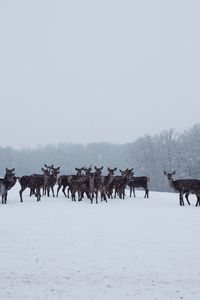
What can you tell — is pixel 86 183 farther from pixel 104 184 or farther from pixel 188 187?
pixel 188 187

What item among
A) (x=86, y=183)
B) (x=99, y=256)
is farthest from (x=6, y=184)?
(x=99, y=256)

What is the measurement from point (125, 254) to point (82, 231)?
350cm

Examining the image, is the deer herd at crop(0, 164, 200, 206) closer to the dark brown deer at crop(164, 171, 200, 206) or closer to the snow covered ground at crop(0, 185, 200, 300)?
the dark brown deer at crop(164, 171, 200, 206)

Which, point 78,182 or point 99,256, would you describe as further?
point 78,182

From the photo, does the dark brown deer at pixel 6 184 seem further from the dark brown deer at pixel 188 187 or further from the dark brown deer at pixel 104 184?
the dark brown deer at pixel 188 187

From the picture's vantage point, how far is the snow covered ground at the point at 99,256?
30.9 ft

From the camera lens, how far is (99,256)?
12141 millimetres

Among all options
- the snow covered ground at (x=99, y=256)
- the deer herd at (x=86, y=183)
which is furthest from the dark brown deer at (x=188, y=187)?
the snow covered ground at (x=99, y=256)

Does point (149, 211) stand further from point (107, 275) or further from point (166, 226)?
point (107, 275)

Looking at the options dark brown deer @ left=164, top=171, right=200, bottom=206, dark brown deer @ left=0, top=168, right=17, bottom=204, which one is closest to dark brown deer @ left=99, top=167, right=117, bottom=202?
dark brown deer @ left=164, top=171, right=200, bottom=206

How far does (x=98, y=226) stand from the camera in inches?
663

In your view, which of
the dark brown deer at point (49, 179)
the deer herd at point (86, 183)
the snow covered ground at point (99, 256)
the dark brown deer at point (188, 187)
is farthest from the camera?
the dark brown deer at point (49, 179)

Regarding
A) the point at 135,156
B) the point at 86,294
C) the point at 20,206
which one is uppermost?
the point at 135,156

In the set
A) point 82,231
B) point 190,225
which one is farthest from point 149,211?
point 82,231
